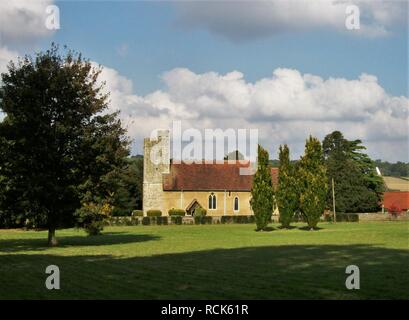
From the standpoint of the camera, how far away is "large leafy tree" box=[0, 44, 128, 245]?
3081 cm

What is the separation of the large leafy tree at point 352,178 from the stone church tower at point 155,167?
2423 centimetres

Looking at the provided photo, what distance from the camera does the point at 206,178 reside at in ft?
289

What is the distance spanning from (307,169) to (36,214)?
29178 millimetres

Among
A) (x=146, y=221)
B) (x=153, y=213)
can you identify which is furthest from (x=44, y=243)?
(x=153, y=213)

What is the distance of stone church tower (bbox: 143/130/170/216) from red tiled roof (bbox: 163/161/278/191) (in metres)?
1.20

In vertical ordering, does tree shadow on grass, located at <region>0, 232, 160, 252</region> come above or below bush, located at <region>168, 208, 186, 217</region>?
below

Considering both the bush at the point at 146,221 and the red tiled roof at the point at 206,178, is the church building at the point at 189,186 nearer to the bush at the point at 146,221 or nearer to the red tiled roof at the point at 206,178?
the red tiled roof at the point at 206,178

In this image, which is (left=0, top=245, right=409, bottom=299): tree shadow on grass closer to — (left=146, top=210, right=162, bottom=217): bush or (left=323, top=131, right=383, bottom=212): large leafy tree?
(left=146, top=210, right=162, bottom=217): bush

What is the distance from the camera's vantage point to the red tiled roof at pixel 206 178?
87000 millimetres

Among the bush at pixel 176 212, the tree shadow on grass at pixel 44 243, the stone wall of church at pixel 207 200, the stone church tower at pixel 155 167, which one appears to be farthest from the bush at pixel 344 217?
the tree shadow on grass at pixel 44 243

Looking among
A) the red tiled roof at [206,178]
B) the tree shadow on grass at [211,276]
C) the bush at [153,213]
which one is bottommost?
the tree shadow on grass at [211,276]

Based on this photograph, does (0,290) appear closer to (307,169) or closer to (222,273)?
(222,273)

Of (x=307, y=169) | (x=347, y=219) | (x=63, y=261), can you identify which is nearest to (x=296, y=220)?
(x=347, y=219)

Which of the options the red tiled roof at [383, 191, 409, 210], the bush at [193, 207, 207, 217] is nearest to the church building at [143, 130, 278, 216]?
the bush at [193, 207, 207, 217]
